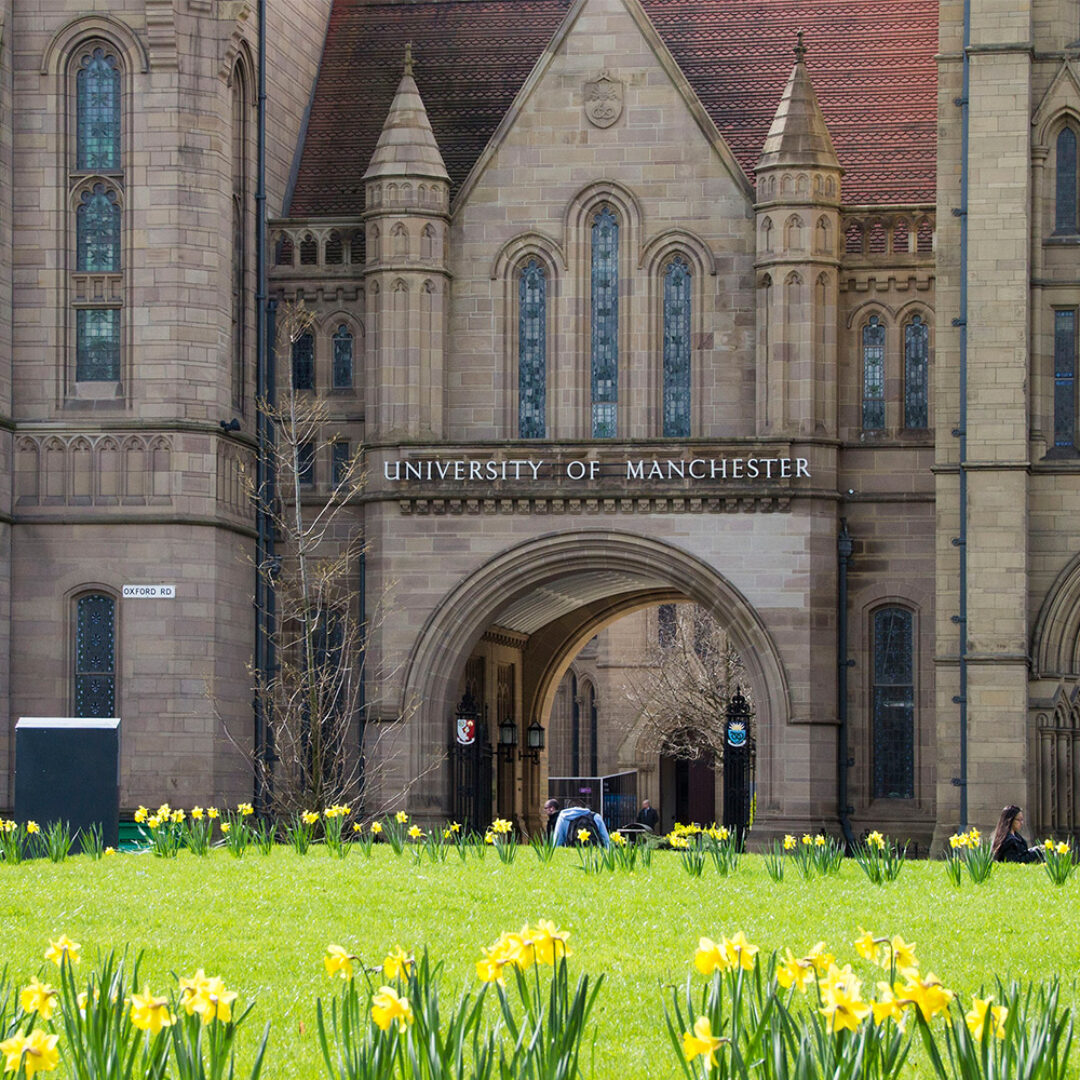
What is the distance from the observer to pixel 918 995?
27.9 feet

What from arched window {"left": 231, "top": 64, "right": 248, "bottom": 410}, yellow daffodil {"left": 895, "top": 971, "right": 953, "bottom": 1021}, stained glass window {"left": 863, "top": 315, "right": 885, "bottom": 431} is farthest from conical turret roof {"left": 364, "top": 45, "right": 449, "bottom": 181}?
yellow daffodil {"left": 895, "top": 971, "right": 953, "bottom": 1021}

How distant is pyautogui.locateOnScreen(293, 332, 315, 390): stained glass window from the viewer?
35969mm

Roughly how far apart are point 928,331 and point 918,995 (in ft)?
88.6

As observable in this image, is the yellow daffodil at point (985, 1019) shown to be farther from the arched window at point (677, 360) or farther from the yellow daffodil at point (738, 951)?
the arched window at point (677, 360)

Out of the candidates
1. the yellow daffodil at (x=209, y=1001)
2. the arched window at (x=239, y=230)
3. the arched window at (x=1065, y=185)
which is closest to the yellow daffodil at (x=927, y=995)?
the yellow daffodil at (x=209, y=1001)

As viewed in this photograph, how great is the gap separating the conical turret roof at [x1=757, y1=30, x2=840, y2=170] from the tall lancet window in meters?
2.62

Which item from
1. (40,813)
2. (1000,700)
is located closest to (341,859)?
(40,813)

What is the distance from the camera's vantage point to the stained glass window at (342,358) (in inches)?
1414

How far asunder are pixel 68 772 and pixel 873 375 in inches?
635

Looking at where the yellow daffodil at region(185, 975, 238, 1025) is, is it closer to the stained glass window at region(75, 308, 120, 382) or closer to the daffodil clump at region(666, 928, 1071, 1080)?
the daffodil clump at region(666, 928, 1071, 1080)

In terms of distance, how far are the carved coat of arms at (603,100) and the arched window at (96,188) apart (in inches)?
266

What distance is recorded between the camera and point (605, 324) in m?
35.2

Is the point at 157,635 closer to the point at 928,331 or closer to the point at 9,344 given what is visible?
the point at 9,344

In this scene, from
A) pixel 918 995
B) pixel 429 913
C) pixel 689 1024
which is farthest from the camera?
pixel 429 913
